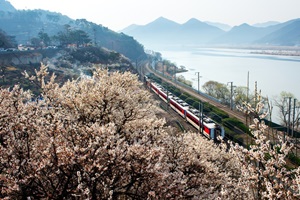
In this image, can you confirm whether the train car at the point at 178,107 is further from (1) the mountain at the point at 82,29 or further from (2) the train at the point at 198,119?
(1) the mountain at the point at 82,29

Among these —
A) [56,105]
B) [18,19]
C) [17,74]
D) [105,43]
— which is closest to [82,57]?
[17,74]

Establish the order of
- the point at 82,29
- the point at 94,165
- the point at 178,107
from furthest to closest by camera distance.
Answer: the point at 82,29 → the point at 178,107 → the point at 94,165

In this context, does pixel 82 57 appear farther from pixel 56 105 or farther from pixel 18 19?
pixel 18 19

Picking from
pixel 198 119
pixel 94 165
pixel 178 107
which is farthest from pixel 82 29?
pixel 94 165

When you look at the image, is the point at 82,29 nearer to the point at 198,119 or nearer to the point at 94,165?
the point at 198,119

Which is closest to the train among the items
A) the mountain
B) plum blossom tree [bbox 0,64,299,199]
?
plum blossom tree [bbox 0,64,299,199]

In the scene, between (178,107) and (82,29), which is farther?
(82,29)

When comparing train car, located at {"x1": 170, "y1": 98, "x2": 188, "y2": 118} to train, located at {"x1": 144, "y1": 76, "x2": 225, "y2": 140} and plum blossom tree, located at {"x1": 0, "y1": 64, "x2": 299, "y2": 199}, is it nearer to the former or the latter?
train, located at {"x1": 144, "y1": 76, "x2": 225, "y2": 140}

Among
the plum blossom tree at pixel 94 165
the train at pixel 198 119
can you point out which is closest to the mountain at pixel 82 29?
the train at pixel 198 119

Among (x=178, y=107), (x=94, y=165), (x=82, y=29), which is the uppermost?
(x=82, y=29)

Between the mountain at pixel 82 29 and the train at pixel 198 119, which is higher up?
the mountain at pixel 82 29

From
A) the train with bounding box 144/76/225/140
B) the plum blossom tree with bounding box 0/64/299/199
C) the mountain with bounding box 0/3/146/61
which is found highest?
the mountain with bounding box 0/3/146/61
